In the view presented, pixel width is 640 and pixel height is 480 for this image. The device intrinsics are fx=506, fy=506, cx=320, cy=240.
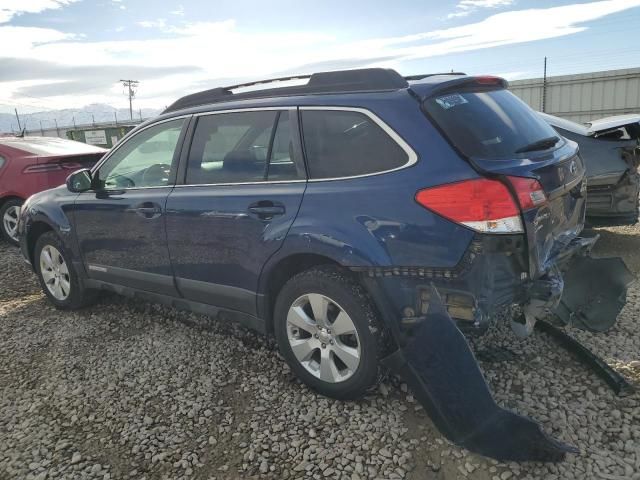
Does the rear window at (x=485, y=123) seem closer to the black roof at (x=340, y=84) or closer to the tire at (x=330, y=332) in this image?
the black roof at (x=340, y=84)

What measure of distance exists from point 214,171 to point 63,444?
73.6 inches

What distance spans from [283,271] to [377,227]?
781mm

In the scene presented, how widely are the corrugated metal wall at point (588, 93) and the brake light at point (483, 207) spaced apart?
51.8ft

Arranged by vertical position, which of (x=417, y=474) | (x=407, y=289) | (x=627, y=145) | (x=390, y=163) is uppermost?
(x=390, y=163)

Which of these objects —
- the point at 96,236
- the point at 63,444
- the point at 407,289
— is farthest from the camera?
the point at 96,236

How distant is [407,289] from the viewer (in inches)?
102

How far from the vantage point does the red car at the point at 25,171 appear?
720 centimetres

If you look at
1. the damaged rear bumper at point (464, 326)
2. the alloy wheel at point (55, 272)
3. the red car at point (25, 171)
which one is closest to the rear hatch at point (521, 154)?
the damaged rear bumper at point (464, 326)

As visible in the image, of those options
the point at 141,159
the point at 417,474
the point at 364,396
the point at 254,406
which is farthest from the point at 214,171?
the point at 417,474

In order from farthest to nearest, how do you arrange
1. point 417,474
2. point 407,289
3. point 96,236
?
point 96,236, point 407,289, point 417,474

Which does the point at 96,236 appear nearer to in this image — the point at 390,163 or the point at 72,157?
the point at 390,163

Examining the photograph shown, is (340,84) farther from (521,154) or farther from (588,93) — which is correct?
(588,93)

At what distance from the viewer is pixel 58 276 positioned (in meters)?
4.80

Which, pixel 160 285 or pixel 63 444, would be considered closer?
pixel 63 444
